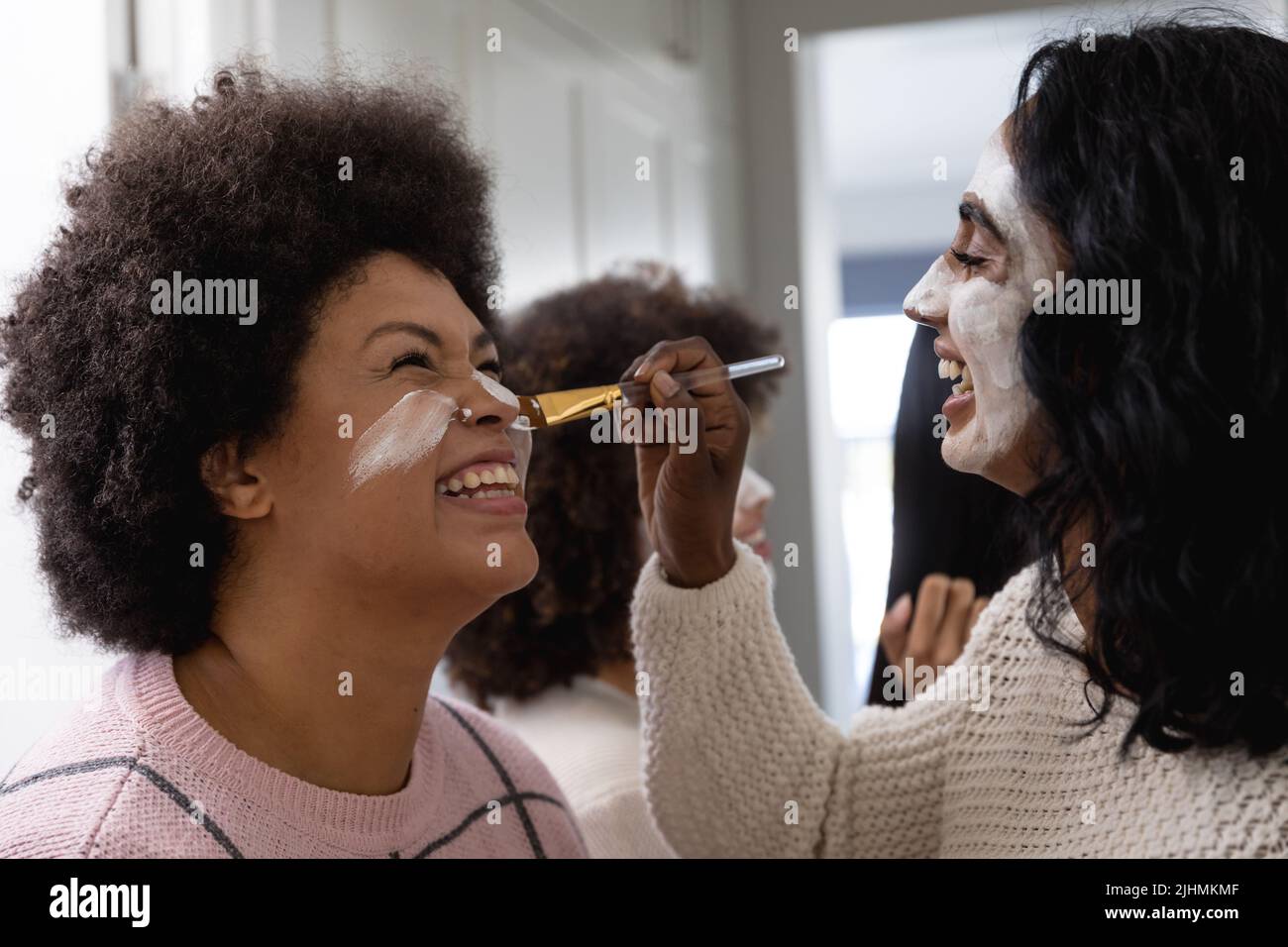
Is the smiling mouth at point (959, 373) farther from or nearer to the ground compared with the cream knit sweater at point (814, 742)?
farther from the ground

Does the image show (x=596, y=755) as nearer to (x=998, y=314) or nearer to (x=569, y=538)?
(x=569, y=538)

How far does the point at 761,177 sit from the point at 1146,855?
78.1 inches

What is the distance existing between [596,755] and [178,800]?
0.50 m

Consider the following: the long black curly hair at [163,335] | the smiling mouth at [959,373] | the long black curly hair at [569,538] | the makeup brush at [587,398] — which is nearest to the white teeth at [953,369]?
the smiling mouth at [959,373]

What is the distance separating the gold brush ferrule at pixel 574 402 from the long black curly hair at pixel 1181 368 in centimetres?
27

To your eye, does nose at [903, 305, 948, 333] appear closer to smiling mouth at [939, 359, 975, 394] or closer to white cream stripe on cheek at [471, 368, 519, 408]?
smiling mouth at [939, 359, 975, 394]

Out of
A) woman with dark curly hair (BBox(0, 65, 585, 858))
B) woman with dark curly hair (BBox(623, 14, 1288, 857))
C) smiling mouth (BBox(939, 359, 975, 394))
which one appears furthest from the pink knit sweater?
smiling mouth (BBox(939, 359, 975, 394))

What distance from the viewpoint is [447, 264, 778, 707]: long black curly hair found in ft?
4.07

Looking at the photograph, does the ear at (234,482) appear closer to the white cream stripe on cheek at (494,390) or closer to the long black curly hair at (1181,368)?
the white cream stripe on cheek at (494,390)

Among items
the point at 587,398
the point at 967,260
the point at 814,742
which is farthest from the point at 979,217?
the point at 814,742

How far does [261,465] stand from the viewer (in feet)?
2.60

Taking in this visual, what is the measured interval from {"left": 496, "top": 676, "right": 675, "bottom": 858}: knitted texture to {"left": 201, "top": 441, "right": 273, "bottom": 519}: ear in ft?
1.22

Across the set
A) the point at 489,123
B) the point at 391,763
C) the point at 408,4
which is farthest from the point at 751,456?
the point at 391,763

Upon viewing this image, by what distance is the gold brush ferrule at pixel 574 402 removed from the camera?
2.84 feet
